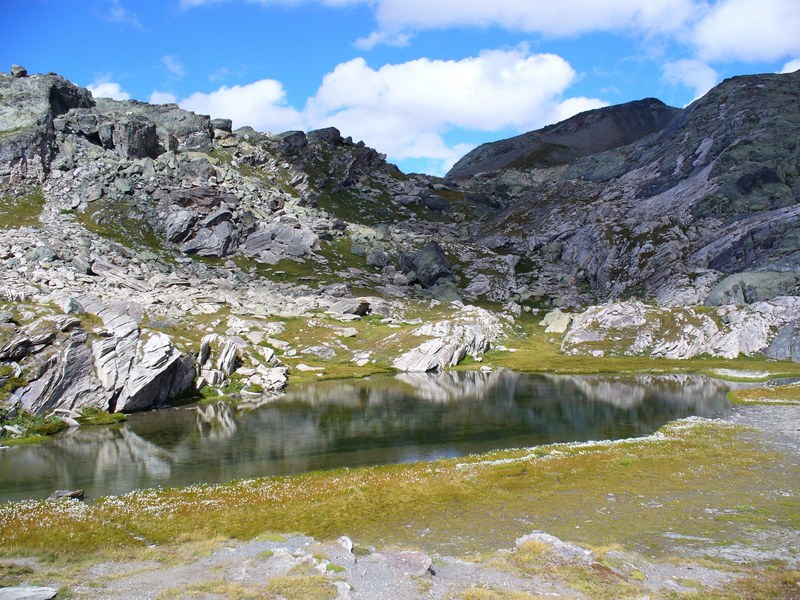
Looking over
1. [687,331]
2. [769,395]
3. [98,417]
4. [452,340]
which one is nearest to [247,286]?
[452,340]

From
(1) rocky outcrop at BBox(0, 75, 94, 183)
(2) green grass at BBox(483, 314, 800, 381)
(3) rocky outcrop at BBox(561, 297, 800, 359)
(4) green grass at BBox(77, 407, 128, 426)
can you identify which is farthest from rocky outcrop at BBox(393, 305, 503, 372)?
(1) rocky outcrop at BBox(0, 75, 94, 183)

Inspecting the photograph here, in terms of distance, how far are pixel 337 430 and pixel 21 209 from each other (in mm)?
151206

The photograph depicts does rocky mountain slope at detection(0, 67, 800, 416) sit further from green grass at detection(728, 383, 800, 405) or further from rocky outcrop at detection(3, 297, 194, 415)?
green grass at detection(728, 383, 800, 405)

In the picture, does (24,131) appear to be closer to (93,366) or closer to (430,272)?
(430,272)

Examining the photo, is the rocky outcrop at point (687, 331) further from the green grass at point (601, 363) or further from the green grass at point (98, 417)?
the green grass at point (98, 417)

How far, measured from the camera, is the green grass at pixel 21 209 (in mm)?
155375

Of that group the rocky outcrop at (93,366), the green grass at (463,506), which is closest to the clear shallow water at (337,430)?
the rocky outcrop at (93,366)

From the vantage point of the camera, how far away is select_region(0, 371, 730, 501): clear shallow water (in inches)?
1994

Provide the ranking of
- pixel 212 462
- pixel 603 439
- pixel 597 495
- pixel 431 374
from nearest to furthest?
pixel 597 495 < pixel 212 462 < pixel 603 439 < pixel 431 374

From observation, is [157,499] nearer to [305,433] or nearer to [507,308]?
[305,433]

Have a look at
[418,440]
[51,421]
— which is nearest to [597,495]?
[418,440]

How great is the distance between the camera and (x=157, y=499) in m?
40.7

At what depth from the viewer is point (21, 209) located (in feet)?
544

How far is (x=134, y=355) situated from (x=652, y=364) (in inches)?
4027
